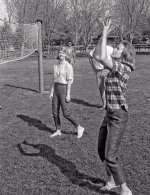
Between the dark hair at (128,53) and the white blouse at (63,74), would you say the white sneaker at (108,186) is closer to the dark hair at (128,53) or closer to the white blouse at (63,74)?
the dark hair at (128,53)

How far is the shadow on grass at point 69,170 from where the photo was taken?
470cm

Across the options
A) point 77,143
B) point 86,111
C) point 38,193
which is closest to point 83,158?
point 77,143

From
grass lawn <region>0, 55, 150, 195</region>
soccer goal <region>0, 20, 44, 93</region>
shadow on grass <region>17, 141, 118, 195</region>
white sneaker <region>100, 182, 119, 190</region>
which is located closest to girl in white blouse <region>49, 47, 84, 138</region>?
grass lawn <region>0, 55, 150, 195</region>

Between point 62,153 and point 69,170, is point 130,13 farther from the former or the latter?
point 69,170

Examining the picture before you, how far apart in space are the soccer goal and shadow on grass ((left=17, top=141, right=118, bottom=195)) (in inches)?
165

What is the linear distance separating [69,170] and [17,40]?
793 cm

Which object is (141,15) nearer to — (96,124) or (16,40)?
Answer: (16,40)

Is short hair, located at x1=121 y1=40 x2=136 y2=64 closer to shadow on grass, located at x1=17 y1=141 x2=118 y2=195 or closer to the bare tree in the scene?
shadow on grass, located at x1=17 y1=141 x2=118 y2=195

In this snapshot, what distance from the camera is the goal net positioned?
1015 centimetres

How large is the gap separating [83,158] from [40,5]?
47440 millimetres

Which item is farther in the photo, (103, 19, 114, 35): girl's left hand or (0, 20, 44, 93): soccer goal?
(0, 20, 44, 93): soccer goal

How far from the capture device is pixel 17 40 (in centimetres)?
1206

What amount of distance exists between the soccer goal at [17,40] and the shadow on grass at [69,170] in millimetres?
4190

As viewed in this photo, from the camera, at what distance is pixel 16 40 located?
11.9 meters
